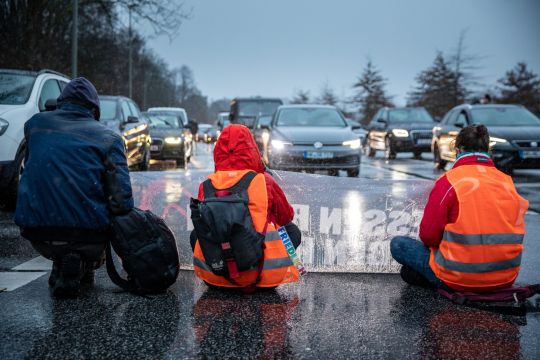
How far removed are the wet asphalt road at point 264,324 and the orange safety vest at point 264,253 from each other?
13cm

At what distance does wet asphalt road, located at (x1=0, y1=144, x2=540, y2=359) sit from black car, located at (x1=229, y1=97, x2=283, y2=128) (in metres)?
20.2

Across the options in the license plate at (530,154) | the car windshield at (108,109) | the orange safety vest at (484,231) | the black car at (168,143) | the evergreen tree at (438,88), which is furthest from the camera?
the evergreen tree at (438,88)

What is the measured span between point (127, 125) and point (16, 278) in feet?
30.5

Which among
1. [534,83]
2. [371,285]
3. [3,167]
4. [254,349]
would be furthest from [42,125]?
[534,83]

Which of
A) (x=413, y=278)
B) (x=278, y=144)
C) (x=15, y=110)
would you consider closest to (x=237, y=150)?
(x=413, y=278)

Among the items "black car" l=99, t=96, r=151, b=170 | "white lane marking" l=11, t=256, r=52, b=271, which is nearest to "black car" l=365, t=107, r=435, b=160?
"black car" l=99, t=96, r=151, b=170

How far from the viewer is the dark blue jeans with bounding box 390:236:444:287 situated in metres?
4.53

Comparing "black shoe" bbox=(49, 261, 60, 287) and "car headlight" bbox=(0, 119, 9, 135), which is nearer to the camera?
"black shoe" bbox=(49, 261, 60, 287)

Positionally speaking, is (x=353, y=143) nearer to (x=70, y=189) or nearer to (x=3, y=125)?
(x=3, y=125)

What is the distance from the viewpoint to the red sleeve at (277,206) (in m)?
4.43

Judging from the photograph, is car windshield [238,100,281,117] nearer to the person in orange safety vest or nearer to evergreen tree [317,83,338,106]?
the person in orange safety vest

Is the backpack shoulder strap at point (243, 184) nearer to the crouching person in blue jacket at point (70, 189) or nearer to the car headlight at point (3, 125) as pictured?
the crouching person in blue jacket at point (70, 189)

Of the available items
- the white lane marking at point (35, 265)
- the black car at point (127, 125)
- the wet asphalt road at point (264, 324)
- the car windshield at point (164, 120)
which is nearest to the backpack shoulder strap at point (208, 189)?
the wet asphalt road at point (264, 324)

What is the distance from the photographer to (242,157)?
4.36 meters
